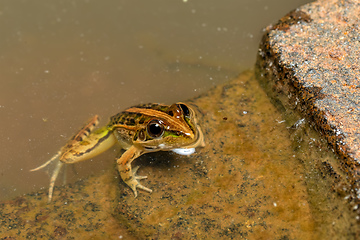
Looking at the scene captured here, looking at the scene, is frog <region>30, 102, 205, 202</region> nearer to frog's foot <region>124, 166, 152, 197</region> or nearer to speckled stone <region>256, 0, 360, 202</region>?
frog's foot <region>124, 166, 152, 197</region>

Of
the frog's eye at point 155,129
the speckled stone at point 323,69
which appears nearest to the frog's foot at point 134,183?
the frog's eye at point 155,129

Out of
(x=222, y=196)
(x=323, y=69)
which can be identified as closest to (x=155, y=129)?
(x=222, y=196)

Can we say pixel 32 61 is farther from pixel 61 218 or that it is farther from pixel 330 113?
pixel 330 113

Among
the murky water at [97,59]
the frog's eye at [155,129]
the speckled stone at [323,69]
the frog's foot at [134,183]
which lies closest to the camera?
the speckled stone at [323,69]

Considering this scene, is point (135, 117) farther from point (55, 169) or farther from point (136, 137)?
point (55, 169)

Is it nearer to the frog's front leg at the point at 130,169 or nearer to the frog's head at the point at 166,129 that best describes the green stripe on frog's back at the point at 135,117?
the frog's head at the point at 166,129

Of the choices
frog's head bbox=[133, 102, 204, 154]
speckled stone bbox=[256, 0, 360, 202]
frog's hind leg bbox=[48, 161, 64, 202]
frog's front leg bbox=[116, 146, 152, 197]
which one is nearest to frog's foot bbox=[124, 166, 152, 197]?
frog's front leg bbox=[116, 146, 152, 197]

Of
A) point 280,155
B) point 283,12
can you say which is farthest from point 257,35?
point 280,155

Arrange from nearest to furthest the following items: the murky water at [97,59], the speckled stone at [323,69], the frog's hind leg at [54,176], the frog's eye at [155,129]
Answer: the speckled stone at [323,69] < the frog's eye at [155,129] < the frog's hind leg at [54,176] < the murky water at [97,59]
